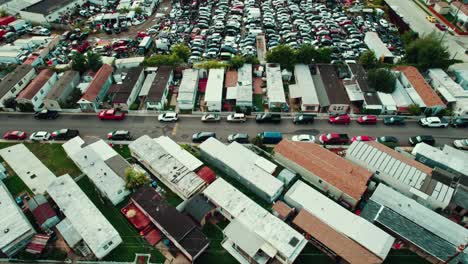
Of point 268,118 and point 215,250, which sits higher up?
point 268,118

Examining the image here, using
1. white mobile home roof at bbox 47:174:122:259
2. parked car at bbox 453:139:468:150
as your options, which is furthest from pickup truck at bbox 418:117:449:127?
white mobile home roof at bbox 47:174:122:259

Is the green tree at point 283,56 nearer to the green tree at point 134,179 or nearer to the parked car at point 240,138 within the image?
the parked car at point 240,138

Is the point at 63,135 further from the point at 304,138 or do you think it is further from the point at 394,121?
the point at 394,121

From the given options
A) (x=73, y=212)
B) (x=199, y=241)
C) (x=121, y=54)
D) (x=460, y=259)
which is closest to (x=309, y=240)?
(x=199, y=241)

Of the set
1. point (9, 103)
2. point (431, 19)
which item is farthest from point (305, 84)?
point (9, 103)

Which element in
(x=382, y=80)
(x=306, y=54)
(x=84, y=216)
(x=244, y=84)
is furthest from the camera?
(x=306, y=54)
